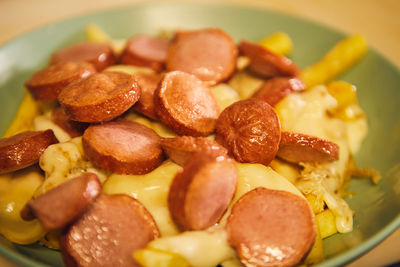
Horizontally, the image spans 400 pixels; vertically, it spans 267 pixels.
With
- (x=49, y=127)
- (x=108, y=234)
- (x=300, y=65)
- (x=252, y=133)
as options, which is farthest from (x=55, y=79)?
(x=300, y=65)

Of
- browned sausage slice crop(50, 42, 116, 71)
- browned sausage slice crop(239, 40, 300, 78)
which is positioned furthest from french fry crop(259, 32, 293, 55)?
browned sausage slice crop(50, 42, 116, 71)

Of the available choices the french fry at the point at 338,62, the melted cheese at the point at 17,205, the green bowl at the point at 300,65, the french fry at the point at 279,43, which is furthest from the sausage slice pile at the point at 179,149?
the french fry at the point at 279,43

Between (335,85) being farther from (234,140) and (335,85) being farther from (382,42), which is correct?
(382,42)

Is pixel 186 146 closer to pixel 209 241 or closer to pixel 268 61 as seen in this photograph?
pixel 209 241

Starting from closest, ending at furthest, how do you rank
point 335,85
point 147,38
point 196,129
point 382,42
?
point 196,129 < point 335,85 < point 147,38 < point 382,42

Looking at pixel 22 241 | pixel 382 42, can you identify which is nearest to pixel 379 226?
pixel 22 241

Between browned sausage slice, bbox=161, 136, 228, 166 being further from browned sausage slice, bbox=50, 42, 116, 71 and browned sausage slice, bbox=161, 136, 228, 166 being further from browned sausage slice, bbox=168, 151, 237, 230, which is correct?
browned sausage slice, bbox=50, 42, 116, 71
